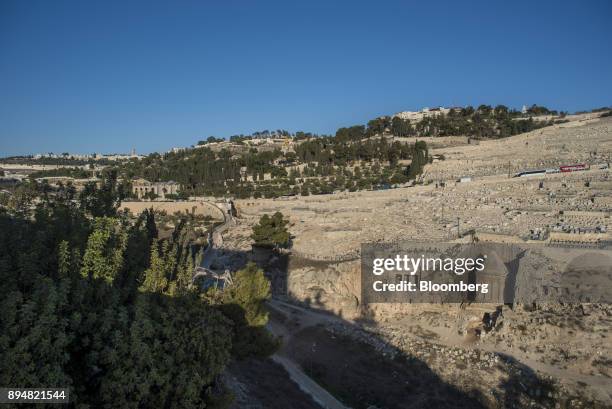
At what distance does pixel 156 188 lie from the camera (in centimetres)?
4953

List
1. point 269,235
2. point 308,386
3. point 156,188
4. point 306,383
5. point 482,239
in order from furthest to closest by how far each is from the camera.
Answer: point 156,188 < point 269,235 < point 482,239 < point 306,383 < point 308,386

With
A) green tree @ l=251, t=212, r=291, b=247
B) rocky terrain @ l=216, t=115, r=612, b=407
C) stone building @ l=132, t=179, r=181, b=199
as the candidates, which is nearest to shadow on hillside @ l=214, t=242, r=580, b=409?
rocky terrain @ l=216, t=115, r=612, b=407

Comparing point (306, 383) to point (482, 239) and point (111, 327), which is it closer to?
point (111, 327)

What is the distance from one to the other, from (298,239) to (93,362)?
64.8 feet

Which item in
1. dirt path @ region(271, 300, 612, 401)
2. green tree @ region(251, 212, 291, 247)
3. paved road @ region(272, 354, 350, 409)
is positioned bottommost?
paved road @ region(272, 354, 350, 409)

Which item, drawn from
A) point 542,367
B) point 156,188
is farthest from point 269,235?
point 156,188

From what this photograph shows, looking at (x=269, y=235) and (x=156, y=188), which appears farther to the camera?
(x=156, y=188)

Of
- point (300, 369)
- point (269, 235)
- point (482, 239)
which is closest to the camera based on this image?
point (300, 369)

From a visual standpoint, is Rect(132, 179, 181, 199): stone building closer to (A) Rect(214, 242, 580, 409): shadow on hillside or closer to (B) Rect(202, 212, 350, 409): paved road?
(B) Rect(202, 212, 350, 409): paved road

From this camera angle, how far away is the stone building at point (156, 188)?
48.5 m

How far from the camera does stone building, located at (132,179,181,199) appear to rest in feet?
159

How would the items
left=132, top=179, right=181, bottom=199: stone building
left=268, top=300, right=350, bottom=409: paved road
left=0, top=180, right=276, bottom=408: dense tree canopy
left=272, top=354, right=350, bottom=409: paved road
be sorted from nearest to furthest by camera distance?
left=0, top=180, right=276, bottom=408: dense tree canopy → left=272, top=354, right=350, bottom=409: paved road → left=268, top=300, right=350, bottom=409: paved road → left=132, top=179, right=181, bottom=199: stone building

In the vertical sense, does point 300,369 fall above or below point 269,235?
below

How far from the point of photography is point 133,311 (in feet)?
23.2
